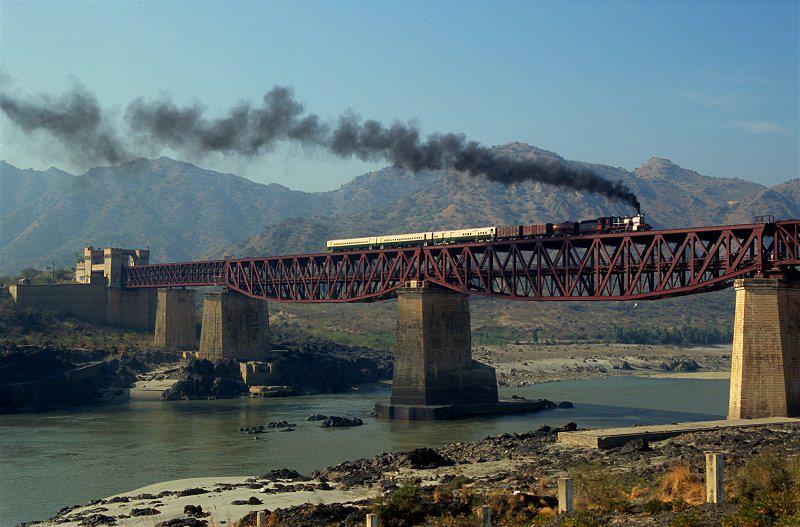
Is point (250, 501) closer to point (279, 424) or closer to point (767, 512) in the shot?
point (767, 512)

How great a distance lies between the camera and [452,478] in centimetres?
5188

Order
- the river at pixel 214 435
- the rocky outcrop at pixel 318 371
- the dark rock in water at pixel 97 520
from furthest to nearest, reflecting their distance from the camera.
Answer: the rocky outcrop at pixel 318 371 → the river at pixel 214 435 → the dark rock in water at pixel 97 520

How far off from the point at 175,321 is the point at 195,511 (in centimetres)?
10308

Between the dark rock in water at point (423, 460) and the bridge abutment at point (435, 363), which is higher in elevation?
the bridge abutment at point (435, 363)

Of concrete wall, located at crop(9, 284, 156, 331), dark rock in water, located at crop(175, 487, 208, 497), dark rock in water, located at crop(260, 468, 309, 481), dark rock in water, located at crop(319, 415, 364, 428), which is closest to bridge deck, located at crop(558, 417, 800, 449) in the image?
dark rock in water, located at crop(260, 468, 309, 481)

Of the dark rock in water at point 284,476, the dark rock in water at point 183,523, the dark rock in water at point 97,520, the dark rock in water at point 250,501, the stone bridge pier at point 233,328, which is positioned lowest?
the dark rock in water at point 97,520

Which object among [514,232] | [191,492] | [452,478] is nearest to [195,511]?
[191,492]

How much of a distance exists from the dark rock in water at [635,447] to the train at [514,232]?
24503 millimetres

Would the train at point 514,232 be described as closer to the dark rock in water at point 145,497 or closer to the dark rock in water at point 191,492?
the dark rock in water at point 191,492

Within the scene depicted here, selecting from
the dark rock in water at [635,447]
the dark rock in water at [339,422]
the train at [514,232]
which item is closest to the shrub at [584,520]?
the dark rock in water at [635,447]

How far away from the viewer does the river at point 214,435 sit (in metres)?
64.4

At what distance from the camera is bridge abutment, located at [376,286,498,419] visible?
94500 mm

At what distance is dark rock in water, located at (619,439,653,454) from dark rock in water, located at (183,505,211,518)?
A: 2274 centimetres

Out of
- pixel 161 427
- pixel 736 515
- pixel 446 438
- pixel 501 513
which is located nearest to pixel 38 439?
pixel 161 427
